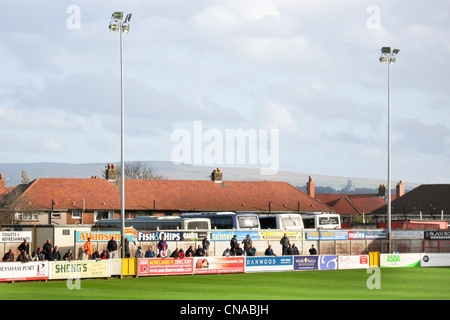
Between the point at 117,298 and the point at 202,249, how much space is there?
16.9 m

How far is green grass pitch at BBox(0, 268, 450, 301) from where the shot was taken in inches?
1078

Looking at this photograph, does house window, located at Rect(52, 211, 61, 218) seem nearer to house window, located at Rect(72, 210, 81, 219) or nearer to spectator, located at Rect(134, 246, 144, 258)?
house window, located at Rect(72, 210, 81, 219)

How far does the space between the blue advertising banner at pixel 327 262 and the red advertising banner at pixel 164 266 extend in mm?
8461

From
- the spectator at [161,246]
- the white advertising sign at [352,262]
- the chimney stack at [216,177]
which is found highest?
the chimney stack at [216,177]

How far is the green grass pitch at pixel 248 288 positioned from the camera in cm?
2739

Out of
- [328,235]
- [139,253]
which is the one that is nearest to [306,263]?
[139,253]

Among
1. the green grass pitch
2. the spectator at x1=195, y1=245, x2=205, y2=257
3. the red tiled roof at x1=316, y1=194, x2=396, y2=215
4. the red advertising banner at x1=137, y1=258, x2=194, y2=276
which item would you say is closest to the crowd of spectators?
the spectator at x1=195, y1=245, x2=205, y2=257

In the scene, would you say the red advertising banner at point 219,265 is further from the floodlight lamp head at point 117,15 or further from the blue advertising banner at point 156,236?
the floodlight lamp head at point 117,15

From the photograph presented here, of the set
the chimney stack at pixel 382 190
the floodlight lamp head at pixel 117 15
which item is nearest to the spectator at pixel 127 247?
the floodlight lamp head at pixel 117 15

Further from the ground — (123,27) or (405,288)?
(123,27)

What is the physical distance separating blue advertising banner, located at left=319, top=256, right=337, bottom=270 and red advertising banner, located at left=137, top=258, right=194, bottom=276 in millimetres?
8461
